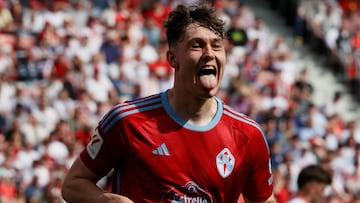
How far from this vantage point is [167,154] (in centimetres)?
538

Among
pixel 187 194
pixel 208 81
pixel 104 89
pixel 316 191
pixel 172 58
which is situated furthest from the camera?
pixel 104 89

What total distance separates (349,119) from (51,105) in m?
7.04

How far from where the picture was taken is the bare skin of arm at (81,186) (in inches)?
213

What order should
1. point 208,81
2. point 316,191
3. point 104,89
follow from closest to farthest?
point 208,81
point 316,191
point 104,89

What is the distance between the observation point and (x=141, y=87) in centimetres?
1580

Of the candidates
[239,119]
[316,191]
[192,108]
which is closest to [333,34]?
[316,191]

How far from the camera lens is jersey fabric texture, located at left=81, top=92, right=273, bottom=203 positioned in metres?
5.34

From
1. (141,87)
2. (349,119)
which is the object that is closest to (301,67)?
(349,119)

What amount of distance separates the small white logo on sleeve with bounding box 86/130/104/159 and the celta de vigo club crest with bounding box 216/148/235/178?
2.14ft

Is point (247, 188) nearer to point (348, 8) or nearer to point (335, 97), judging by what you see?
point (335, 97)

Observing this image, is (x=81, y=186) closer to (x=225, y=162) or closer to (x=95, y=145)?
(x=95, y=145)

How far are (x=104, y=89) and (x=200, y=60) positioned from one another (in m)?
10.8

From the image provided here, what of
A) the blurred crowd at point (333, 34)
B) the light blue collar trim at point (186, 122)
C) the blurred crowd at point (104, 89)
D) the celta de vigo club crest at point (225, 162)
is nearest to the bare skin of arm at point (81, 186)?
the light blue collar trim at point (186, 122)

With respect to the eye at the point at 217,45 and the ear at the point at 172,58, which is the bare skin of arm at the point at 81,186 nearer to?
the ear at the point at 172,58
